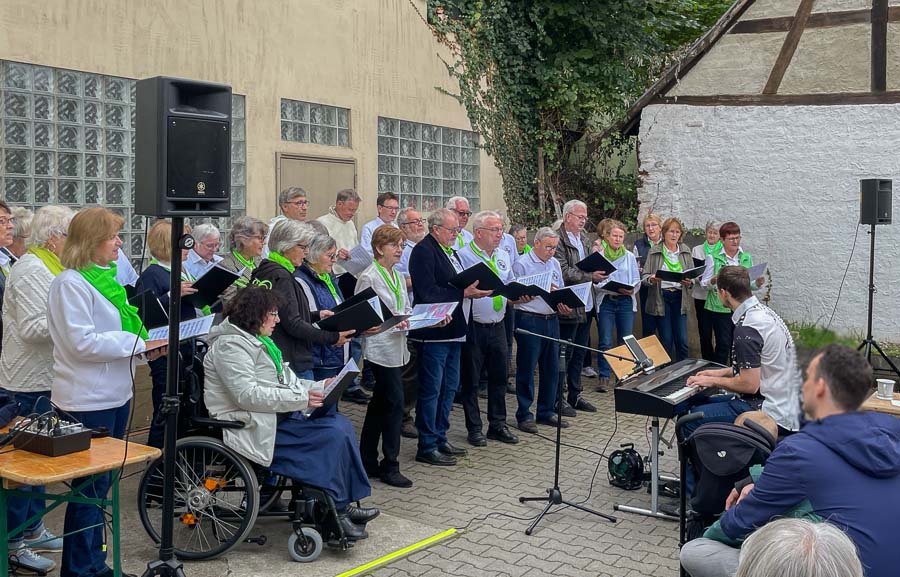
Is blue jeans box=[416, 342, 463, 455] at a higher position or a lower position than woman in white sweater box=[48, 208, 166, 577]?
lower

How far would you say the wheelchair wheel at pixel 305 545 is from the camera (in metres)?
5.43

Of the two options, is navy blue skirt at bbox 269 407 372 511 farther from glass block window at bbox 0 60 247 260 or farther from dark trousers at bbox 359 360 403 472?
glass block window at bbox 0 60 247 260

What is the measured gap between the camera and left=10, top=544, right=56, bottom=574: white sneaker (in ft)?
16.9

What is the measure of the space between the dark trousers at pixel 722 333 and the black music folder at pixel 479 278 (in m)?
3.99

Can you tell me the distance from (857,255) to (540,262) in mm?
5444

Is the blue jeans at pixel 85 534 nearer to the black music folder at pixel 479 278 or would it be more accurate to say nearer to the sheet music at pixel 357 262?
the black music folder at pixel 479 278

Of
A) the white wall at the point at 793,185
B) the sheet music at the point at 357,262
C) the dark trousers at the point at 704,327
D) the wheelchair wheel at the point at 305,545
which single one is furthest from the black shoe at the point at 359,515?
the white wall at the point at 793,185

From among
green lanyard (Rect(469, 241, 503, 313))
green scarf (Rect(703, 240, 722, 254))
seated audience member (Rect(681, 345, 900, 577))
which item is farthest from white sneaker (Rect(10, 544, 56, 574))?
green scarf (Rect(703, 240, 722, 254))

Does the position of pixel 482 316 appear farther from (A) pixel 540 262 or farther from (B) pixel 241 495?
(B) pixel 241 495

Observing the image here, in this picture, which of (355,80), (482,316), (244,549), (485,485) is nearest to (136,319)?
(244,549)

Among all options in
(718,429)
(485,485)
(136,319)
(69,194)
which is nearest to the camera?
(718,429)

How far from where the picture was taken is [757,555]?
2.42 meters

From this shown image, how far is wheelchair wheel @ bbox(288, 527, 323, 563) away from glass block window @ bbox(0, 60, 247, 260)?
3.90 metres

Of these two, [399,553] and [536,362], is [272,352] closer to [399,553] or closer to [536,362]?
[399,553]
